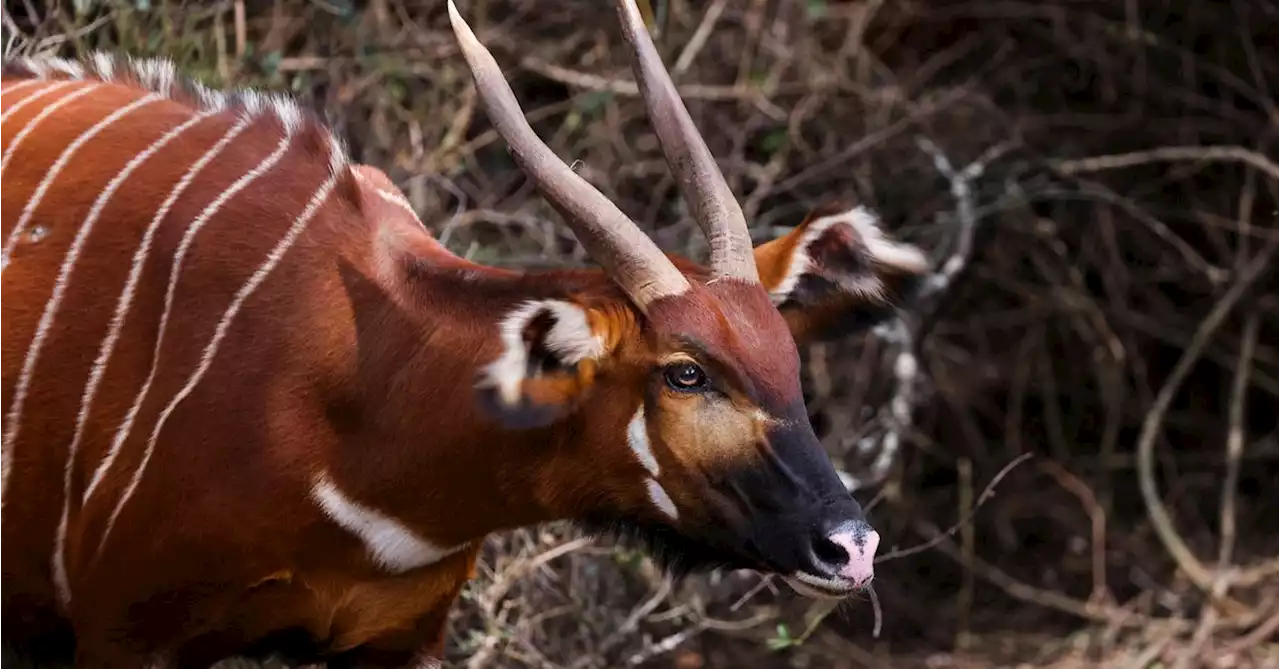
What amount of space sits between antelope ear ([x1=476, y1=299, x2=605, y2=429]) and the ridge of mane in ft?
1.97

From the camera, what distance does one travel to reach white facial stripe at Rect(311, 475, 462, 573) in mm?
2240

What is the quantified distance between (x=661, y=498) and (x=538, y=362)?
261 mm

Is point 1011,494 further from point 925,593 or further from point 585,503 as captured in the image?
point 585,503

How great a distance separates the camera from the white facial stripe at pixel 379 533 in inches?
88.2

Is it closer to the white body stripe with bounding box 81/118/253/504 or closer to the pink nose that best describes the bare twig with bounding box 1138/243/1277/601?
the pink nose

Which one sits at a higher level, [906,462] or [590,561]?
[590,561]

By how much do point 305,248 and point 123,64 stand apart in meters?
Answer: 0.71

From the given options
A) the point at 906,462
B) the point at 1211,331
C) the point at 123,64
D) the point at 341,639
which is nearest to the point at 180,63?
the point at 123,64

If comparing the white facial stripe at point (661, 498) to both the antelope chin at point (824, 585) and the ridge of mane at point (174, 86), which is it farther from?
the ridge of mane at point (174, 86)

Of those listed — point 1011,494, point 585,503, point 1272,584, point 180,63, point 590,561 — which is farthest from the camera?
point 1011,494

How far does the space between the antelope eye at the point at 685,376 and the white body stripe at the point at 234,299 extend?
0.66 meters

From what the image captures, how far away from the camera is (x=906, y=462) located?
521cm

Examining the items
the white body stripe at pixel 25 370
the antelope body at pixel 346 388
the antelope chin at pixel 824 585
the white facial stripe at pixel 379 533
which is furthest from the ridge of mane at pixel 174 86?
the antelope chin at pixel 824 585

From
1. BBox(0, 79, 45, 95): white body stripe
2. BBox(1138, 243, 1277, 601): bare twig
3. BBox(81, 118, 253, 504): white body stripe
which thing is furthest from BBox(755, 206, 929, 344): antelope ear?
BBox(1138, 243, 1277, 601): bare twig
